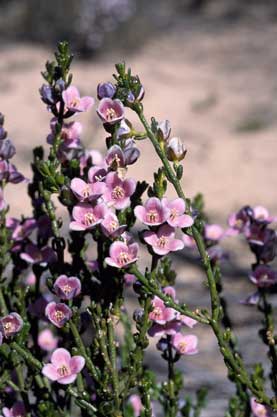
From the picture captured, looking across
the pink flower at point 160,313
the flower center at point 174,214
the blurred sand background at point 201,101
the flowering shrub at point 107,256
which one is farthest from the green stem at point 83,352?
the blurred sand background at point 201,101

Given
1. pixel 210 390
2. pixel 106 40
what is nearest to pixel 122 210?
pixel 210 390

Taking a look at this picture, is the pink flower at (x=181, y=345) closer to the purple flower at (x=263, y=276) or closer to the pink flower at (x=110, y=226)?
the purple flower at (x=263, y=276)

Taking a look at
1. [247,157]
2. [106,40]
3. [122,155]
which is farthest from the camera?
[106,40]

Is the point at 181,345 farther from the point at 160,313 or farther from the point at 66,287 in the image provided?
the point at 66,287

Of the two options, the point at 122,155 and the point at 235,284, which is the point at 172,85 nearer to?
the point at 235,284

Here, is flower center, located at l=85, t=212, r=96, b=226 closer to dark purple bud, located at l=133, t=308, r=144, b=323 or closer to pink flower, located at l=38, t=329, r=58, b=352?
dark purple bud, located at l=133, t=308, r=144, b=323

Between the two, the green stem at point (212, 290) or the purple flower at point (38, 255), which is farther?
the purple flower at point (38, 255)

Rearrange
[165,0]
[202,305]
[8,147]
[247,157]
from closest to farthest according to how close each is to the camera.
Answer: [8,147]
[202,305]
[247,157]
[165,0]
